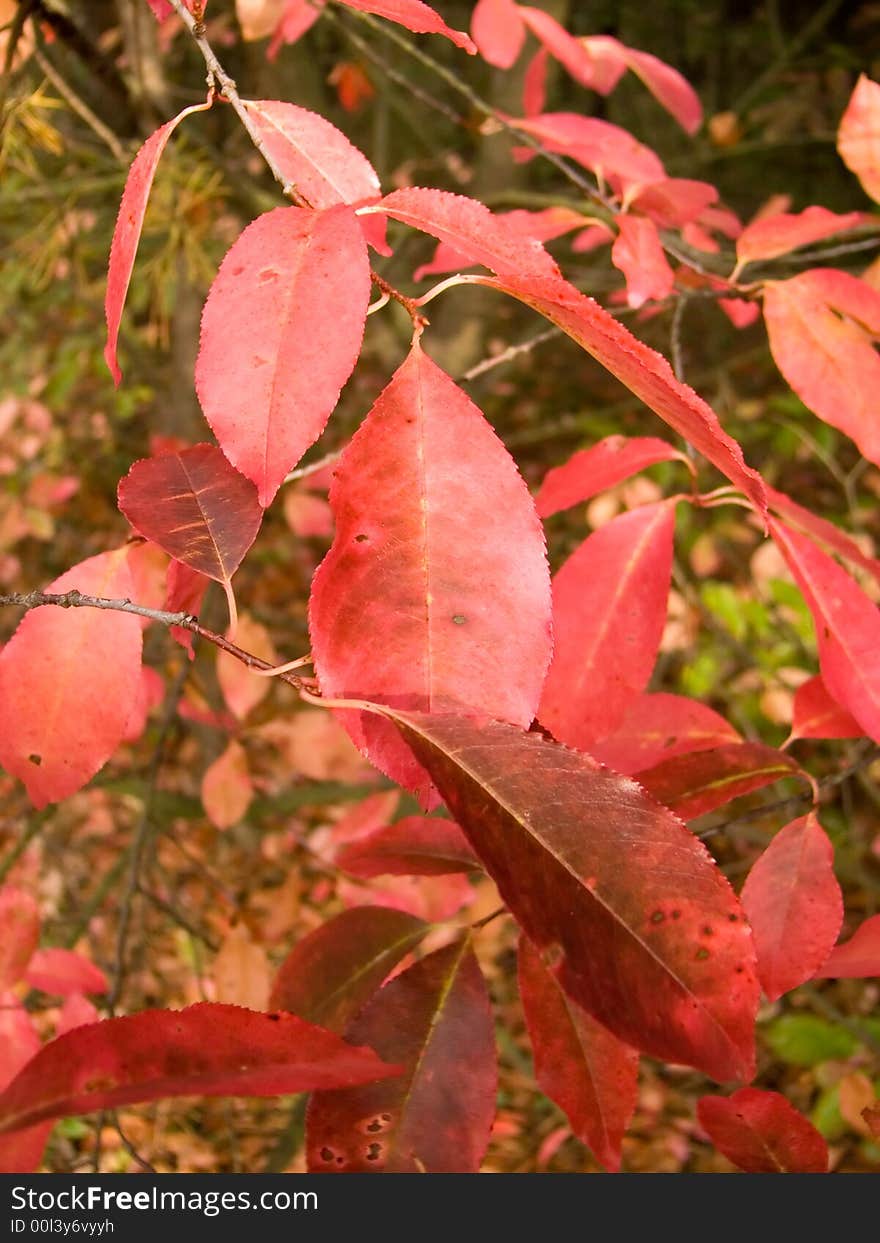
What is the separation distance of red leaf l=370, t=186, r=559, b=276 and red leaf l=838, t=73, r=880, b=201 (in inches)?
20.6

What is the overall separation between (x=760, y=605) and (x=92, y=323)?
1.95 metres

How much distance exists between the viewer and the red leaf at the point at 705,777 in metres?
0.65

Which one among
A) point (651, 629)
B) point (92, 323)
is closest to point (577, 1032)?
point (651, 629)

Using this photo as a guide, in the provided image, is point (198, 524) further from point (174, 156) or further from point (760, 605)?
point (760, 605)

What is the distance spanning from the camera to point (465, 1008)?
56cm

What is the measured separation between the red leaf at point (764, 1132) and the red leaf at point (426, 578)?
306 mm

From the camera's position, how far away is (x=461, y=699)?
436mm

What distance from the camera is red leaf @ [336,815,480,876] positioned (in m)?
0.65

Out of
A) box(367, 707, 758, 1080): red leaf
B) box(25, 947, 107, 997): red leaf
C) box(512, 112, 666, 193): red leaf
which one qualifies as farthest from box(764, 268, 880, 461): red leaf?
box(25, 947, 107, 997): red leaf

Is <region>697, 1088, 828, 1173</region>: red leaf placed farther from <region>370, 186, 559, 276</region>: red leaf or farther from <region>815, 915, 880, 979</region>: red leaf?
<region>370, 186, 559, 276</region>: red leaf

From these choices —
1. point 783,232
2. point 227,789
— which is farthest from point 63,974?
point 783,232

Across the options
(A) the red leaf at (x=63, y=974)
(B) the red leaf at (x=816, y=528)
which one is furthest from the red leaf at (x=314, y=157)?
(A) the red leaf at (x=63, y=974)

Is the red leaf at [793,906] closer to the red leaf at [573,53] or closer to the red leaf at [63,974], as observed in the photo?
the red leaf at [63,974]

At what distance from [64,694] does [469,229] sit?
36cm
